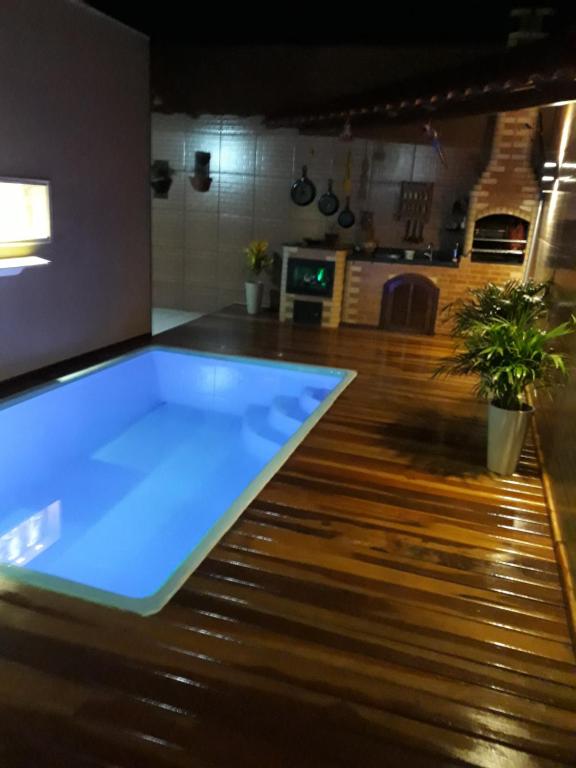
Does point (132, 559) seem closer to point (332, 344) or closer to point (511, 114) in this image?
point (332, 344)

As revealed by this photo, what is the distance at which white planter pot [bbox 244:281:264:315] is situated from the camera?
766cm

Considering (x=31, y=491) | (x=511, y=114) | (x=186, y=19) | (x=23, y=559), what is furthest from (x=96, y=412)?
(x=511, y=114)

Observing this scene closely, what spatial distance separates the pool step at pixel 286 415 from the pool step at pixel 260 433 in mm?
42

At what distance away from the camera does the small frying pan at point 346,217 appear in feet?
24.4

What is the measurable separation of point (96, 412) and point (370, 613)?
3406 millimetres

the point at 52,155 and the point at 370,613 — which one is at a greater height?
the point at 52,155

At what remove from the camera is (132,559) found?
3395mm

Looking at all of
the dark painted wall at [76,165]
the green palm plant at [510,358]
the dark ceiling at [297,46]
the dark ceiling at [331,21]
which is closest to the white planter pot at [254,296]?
the dark painted wall at [76,165]

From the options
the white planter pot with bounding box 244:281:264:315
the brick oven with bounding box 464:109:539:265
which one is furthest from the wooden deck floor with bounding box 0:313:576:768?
the white planter pot with bounding box 244:281:264:315

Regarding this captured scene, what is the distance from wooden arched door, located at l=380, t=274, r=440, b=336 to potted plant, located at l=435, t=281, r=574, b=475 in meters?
3.26

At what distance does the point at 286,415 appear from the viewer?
5.05 meters

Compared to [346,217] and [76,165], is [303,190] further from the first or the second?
[76,165]

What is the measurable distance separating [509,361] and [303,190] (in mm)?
4949

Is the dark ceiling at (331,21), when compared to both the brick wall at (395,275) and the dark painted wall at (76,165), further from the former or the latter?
the brick wall at (395,275)
